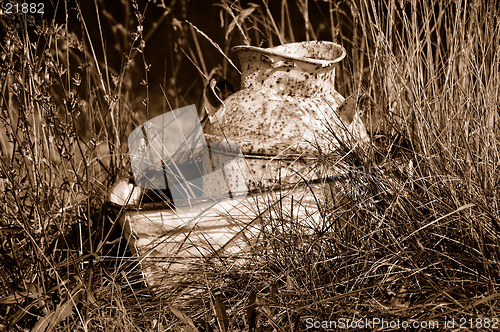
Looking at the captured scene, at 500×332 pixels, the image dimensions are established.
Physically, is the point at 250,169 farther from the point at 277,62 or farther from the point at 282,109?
the point at 277,62

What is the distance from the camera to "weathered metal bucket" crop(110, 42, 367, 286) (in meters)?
1.25

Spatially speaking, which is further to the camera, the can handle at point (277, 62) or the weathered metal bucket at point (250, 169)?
the can handle at point (277, 62)

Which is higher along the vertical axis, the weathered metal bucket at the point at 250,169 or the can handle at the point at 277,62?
the can handle at the point at 277,62

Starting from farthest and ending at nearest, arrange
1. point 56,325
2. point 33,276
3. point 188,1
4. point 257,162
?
point 188,1
point 257,162
point 33,276
point 56,325

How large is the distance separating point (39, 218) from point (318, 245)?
64 centimetres

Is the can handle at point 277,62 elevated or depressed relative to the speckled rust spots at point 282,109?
elevated

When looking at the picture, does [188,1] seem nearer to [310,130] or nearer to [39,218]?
[310,130]

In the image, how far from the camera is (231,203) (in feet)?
4.40

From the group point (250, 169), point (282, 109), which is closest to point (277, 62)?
point (282, 109)

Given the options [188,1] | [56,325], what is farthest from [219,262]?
[188,1]

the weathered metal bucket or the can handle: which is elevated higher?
the can handle

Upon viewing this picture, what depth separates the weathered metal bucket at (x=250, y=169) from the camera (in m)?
1.25

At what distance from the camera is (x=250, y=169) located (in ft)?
4.58

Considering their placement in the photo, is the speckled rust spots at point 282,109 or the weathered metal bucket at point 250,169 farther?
the speckled rust spots at point 282,109
